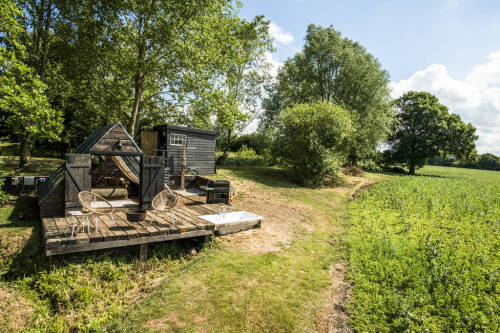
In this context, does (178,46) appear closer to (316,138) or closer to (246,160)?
(316,138)

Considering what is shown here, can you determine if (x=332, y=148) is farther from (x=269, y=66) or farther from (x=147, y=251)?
(x=147, y=251)

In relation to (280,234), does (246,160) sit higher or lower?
higher

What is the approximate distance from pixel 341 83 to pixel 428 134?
17.1 meters

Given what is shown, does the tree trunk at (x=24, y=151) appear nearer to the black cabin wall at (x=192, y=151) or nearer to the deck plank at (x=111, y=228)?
the black cabin wall at (x=192, y=151)

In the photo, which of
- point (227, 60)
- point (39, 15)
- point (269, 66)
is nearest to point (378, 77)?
point (269, 66)

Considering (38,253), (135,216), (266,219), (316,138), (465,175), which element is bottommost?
(38,253)

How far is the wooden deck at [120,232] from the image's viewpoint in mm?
5821

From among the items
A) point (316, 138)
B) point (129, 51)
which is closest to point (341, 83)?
point (316, 138)

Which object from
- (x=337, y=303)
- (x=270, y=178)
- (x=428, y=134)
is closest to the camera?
(x=337, y=303)

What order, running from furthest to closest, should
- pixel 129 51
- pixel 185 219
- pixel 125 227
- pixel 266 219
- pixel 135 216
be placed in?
pixel 129 51 < pixel 266 219 < pixel 185 219 < pixel 135 216 < pixel 125 227

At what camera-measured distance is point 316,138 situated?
19844mm

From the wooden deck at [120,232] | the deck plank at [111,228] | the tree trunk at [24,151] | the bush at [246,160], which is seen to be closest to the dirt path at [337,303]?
the wooden deck at [120,232]

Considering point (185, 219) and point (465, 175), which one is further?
point (465, 175)

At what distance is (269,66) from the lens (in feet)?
94.8
